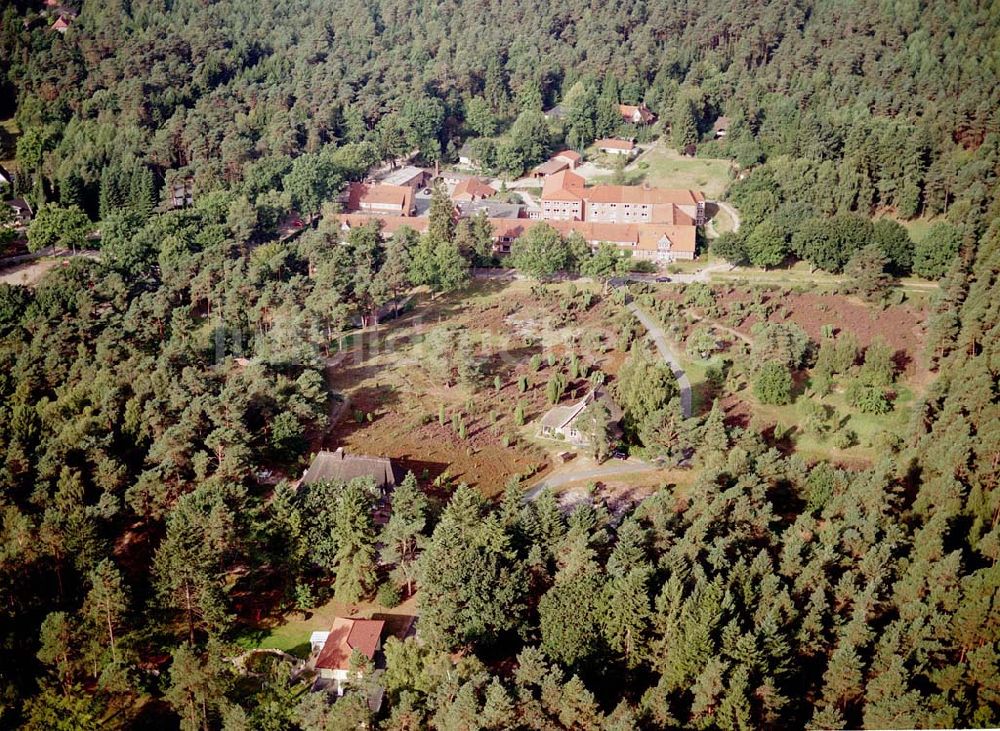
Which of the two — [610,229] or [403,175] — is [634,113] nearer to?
[403,175]

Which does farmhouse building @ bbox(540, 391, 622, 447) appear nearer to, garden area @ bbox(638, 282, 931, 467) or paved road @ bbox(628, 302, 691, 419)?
paved road @ bbox(628, 302, 691, 419)

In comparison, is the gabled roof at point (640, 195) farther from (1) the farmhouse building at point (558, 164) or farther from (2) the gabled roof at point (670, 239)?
(1) the farmhouse building at point (558, 164)

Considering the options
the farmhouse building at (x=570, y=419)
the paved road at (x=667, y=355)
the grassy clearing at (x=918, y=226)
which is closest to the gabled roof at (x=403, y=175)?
the paved road at (x=667, y=355)

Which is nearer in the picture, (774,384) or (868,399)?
(868,399)

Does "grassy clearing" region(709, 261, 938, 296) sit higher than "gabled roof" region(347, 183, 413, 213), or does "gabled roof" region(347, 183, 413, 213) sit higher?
"gabled roof" region(347, 183, 413, 213)

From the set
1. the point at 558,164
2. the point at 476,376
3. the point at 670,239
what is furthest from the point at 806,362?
the point at 558,164

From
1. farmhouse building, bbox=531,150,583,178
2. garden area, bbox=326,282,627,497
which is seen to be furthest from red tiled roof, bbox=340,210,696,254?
farmhouse building, bbox=531,150,583,178
